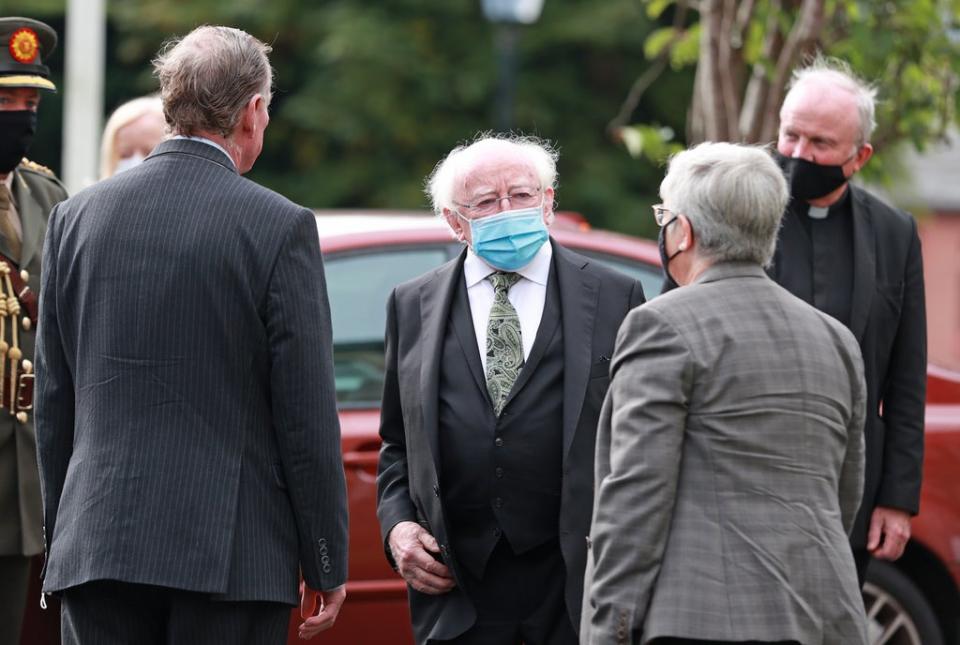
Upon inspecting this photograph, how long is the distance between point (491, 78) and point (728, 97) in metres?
8.72

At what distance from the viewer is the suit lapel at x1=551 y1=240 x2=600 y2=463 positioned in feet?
12.4

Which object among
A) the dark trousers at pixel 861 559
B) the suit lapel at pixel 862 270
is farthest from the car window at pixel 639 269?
the dark trousers at pixel 861 559

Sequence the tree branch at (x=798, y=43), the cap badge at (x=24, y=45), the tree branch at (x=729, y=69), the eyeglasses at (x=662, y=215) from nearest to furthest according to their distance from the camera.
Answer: the eyeglasses at (x=662, y=215)
the cap badge at (x=24, y=45)
the tree branch at (x=798, y=43)
the tree branch at (x=729, y=69)

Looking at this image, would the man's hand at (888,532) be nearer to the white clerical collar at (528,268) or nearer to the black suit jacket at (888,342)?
the black suit jacket at (888,342)

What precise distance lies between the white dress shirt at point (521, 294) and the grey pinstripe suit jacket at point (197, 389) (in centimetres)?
60

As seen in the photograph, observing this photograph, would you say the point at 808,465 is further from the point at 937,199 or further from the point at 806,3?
the point at 937,199

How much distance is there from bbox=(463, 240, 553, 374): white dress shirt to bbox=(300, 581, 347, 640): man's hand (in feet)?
2.27

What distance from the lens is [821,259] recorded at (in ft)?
14.9

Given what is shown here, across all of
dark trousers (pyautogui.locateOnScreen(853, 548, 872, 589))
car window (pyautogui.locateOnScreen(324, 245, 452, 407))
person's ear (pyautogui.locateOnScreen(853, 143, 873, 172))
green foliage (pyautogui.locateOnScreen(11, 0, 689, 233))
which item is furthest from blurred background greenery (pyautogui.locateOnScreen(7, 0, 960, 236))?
dark trousers (pyautogui.locateOnScreen(853, 548, 872, 589))

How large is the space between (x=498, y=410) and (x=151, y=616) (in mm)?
962

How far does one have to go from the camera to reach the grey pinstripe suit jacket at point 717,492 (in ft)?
10.4

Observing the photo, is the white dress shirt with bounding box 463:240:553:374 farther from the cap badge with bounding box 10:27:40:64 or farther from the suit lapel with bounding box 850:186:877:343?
the cap badge with bounding box 10:27:40:64

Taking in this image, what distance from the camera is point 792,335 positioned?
326 cm

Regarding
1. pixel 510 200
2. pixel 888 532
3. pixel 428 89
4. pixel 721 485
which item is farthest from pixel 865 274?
pixel 428 89
